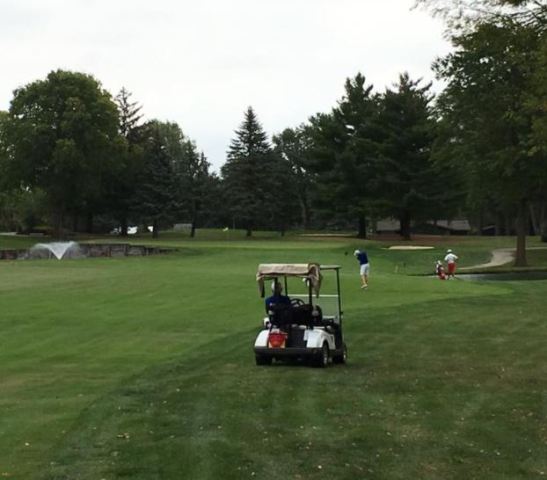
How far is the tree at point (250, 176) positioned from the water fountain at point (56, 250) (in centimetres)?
2191

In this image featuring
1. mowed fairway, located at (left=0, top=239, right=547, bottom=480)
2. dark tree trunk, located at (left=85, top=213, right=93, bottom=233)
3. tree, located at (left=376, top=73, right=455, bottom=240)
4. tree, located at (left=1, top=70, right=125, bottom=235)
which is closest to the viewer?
mowed fairway, located at (left=0, top=239, right=547, bottom=480)

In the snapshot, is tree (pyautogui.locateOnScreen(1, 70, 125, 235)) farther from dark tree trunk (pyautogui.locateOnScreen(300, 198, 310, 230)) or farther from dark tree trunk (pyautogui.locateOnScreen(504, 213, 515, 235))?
dark tree trunk (pyautogui.locateOnScreen(504, 213, 515, 235))

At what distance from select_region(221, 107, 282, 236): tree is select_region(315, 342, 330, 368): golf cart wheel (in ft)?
230

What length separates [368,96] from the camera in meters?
80.4

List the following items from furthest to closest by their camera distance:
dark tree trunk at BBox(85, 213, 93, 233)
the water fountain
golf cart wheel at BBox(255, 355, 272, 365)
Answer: dark tree trunk at BBox(85, 213, 93, 233), the water fountain, golf cart wheel at BBox(255, 355, 272, 365)

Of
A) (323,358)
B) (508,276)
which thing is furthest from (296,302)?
(508,276)

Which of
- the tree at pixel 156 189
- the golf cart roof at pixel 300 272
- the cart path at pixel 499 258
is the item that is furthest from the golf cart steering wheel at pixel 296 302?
the tree at pixel 156 189

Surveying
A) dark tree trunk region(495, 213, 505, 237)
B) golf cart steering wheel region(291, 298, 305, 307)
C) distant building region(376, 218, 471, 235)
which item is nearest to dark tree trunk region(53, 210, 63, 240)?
distant building region(376, 218, 471, 235)

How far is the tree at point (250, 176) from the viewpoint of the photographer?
8438 cm

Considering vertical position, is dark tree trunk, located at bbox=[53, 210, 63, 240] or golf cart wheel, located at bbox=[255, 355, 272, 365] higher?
dark tree trunk, located at bbox=[53, 210, 63, 240]

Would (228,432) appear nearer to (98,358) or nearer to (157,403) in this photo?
(157,403)

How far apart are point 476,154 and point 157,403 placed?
135 ft

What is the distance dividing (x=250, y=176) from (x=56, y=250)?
27507mm

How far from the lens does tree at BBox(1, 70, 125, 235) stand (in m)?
77.1
